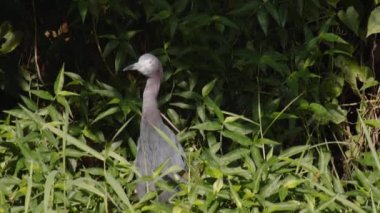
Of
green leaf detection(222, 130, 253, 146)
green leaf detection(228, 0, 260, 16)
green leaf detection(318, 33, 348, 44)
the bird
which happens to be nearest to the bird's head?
the bird

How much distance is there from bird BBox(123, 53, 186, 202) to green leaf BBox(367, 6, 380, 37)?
1057mm

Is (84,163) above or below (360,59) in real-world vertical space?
below

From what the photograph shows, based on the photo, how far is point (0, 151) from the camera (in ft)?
15.5

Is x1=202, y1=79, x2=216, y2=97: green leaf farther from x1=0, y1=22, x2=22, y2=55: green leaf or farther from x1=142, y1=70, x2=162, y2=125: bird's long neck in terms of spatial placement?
x1=0, y1=22, x2=22, y2=55: green leaf

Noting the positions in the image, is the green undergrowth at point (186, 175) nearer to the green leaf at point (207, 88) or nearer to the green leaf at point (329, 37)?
the green leaf at point (207, 88)

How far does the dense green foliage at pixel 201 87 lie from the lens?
4375 mm

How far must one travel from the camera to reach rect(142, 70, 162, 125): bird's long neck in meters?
4.80

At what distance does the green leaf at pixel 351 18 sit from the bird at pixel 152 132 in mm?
973

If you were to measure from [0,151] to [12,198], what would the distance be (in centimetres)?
53

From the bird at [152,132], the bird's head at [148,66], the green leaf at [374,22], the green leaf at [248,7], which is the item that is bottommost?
the bird at [152,132]

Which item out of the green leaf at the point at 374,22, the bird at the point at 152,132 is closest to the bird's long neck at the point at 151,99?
the bird at the point at 152,132

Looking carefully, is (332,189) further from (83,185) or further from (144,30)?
(144,30)

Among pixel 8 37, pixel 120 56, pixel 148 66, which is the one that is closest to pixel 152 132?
pixel 148 66

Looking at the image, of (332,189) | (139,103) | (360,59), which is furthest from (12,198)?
(360,59)
